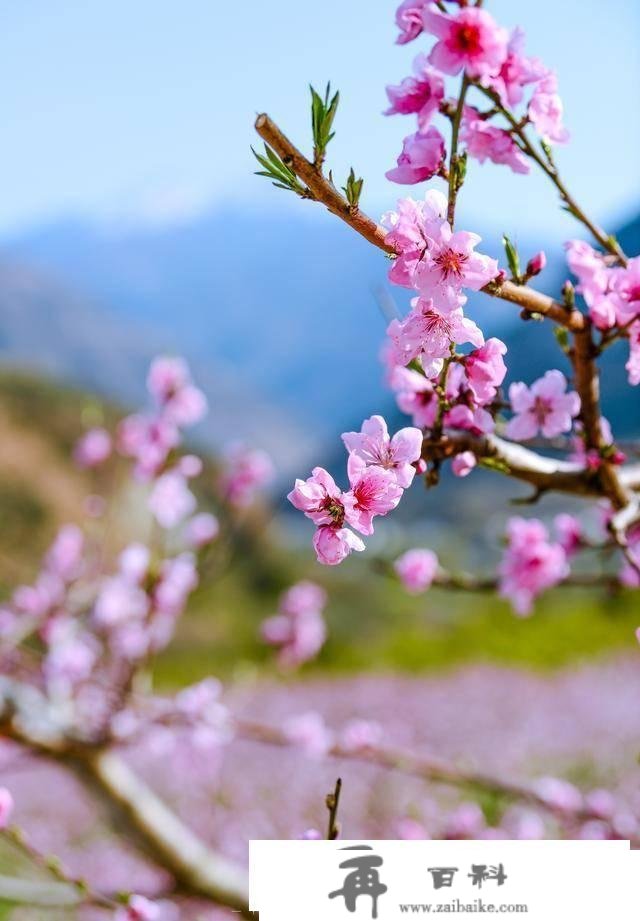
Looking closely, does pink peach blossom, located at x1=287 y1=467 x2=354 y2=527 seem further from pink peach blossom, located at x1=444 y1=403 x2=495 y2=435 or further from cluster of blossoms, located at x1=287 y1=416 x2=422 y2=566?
pink peach blossom, located at x1=444 y1=403 x2=495 y2=435

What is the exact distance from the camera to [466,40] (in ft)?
3.70

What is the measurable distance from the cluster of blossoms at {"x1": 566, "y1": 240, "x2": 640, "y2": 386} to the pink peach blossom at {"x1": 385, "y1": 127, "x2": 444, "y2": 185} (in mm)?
320

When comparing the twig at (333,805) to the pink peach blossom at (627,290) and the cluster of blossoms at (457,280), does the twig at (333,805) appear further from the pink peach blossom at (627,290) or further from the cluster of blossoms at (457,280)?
the pink peach blossom at (627,290)

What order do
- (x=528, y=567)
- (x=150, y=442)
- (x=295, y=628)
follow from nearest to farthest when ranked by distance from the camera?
1. (x=528, y=567)
2. (x=150, y=442)
3. (x=295, y=628)

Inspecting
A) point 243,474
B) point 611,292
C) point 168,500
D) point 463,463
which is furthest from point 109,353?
point 611,292

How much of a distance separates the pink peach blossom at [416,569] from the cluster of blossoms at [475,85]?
6.03 feet

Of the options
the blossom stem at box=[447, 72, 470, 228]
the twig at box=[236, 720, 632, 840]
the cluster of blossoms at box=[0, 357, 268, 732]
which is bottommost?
the twig at box=[236, 720, 632, 840]

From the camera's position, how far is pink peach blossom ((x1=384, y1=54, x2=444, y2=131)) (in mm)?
1274

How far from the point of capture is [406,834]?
3.80 metres

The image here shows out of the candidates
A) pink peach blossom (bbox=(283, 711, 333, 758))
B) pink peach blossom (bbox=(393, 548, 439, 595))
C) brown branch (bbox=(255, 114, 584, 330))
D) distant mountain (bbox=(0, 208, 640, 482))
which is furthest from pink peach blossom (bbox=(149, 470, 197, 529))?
distant mountain (bbox=(0, 208, 640, 482))

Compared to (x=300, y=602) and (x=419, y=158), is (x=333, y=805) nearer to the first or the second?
(x=419, y=158)

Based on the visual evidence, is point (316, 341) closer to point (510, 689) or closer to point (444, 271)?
point (510, 689)

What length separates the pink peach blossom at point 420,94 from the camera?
4.18ft

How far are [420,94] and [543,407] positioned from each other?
0.60 meters
